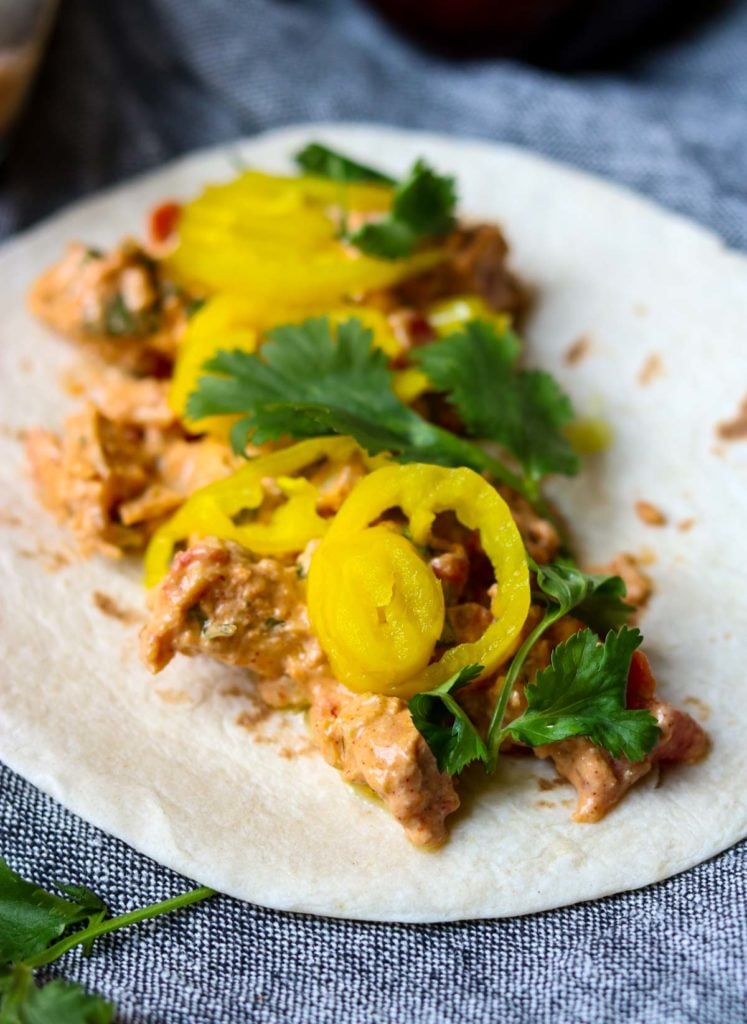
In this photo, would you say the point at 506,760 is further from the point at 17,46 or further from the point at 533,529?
the point at 17,46

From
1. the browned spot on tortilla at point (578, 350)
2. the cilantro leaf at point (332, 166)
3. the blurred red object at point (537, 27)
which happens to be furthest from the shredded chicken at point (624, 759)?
the blurred red object at point (537, 27)

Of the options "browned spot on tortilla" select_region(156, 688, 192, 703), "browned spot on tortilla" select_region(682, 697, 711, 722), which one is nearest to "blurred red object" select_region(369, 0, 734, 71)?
"browned spot on tortilla" select_region(682, 697, 711, 722)

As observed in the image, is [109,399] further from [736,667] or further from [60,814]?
[736,667]

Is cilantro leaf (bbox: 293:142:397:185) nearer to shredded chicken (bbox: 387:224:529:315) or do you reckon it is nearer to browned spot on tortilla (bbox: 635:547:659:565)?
shredded chicken (bbox: 387:224:529:315)

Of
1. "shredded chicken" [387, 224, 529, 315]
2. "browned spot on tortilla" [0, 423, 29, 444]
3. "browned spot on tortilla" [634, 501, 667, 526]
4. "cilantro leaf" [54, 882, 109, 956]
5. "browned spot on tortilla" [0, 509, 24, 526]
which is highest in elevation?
"shredded chicken" [387, 224, 529, 315]

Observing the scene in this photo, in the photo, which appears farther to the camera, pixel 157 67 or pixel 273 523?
pixel 157 67

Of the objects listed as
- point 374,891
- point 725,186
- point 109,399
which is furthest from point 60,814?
point 725,186
